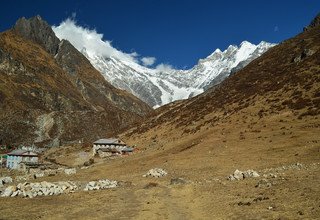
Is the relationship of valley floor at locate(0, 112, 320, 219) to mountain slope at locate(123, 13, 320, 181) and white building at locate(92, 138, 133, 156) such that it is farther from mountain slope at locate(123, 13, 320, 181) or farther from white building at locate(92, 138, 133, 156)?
white building at locate(92, 138, 133, 156)

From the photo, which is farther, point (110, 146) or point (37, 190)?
point (110, 146)

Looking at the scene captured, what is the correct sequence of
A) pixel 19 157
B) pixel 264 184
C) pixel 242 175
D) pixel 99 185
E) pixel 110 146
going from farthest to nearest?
1. pixel 110 146
2. pixel 19 157
3. pixel 99 185
4. pixel 242 175
5. pixel 264 184

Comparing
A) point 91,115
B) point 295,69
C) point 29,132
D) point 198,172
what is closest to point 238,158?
point 198,172

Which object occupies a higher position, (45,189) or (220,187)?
(45,189)

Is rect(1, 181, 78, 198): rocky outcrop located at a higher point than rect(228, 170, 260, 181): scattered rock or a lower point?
higher

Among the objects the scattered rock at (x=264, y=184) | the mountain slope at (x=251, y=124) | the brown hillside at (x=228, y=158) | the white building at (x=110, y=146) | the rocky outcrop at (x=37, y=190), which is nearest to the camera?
the brown hillside at (x=228, y=158)

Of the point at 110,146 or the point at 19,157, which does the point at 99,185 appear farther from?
the point at 19,157

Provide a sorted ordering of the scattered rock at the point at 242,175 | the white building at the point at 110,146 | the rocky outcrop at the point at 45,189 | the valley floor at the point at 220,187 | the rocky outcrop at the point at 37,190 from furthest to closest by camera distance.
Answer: the white building at the point at 110,146 → the scattered rock at the point at 242,175 → the rocky outcrop at the point at 45,189 → the rocky outcrop at the point at 37,190 → the valley floor at the point at 220,187

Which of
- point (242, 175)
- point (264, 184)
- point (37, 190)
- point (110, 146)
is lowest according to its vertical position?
point (264, 184)

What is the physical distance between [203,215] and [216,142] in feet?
161

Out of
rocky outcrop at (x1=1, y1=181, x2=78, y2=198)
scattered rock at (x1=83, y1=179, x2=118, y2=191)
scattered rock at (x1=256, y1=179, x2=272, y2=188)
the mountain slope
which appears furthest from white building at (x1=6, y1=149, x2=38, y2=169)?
scattered rock at (x1=256, y1=179, x2=272, y2=188)

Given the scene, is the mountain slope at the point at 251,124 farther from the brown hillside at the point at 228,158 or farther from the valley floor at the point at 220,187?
the valley floor at the point at 220,187

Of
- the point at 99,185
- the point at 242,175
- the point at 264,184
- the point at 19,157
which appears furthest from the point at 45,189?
the point at 19,157

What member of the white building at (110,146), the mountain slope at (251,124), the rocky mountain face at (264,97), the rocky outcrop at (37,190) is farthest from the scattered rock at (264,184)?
the white building at (110,146)
